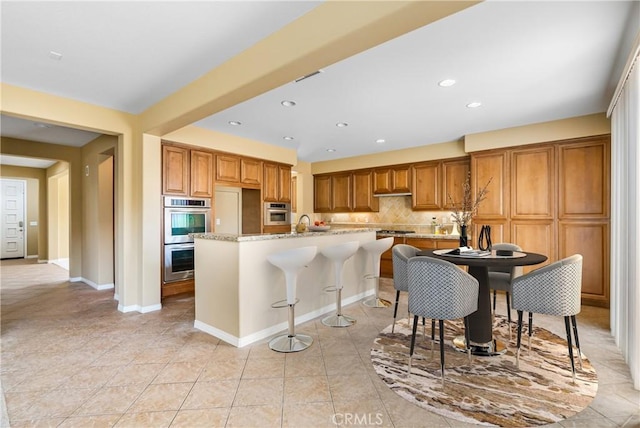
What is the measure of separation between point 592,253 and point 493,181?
156 cm

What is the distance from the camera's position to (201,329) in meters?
3.28

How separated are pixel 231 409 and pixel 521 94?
13.2 ft

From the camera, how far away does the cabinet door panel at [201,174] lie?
15.2 ft

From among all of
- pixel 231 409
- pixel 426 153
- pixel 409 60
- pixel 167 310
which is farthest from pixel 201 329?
pixel 426 153

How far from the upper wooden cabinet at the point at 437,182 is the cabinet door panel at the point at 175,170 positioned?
4050 mm

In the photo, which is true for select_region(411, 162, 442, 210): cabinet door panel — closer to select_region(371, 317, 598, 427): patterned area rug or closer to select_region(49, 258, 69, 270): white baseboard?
select_region(371, 317, 598, 427): patterned area rug

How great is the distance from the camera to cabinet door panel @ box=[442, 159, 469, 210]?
211 inches

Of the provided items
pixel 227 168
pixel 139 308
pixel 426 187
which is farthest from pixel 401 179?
pixel 139 308

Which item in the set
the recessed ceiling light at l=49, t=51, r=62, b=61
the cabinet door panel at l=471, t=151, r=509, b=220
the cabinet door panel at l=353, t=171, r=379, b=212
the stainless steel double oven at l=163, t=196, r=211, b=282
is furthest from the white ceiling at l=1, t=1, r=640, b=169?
the cabinet door panel at l=353, t=171, r=379, b=212

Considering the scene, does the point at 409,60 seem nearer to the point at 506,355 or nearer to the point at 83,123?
the point at 506,355

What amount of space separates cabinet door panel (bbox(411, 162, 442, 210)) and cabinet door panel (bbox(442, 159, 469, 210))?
0.11m

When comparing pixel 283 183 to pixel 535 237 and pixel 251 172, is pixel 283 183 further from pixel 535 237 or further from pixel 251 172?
pixel 535 237

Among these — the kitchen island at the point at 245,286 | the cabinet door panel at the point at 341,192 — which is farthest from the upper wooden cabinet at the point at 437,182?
the kitchen island at the point at 245,286

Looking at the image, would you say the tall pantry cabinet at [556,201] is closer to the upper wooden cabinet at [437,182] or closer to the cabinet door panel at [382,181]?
the upper wooden cabinet at [437,182]
